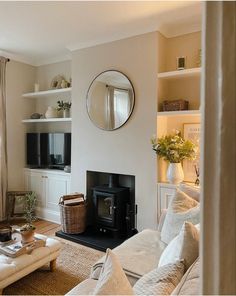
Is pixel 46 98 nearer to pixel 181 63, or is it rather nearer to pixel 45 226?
pixel 45 226

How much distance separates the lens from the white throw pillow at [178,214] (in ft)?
6.46

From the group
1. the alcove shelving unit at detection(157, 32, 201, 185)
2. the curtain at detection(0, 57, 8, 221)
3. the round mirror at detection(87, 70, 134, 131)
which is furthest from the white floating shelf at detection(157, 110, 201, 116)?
the curtain at detection(0, 57, 8, 221)

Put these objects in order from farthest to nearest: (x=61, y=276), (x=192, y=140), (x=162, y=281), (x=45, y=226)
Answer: (x=45, y=226) → (x=192, y=140) → (x=61, y=276) → (x=162, y=281)

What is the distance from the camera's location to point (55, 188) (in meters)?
4.01

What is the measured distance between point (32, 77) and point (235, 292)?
488cm

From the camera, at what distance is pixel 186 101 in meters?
3.02

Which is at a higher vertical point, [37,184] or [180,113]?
[180,113]

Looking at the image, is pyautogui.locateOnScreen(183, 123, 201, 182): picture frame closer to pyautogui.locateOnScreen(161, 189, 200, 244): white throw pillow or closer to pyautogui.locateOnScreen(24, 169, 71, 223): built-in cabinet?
pyautogui.locateOnScreen(161, 189, 200, 244): white throw pillow

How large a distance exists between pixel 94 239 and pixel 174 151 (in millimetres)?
1588

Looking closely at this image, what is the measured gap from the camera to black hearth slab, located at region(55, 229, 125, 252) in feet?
9.98

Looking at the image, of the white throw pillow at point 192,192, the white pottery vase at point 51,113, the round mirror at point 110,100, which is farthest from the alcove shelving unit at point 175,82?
the white pottery vase at point 51,113

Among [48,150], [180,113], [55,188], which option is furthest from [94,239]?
[180,113]

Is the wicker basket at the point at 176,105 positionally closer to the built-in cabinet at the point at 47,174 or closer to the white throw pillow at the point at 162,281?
the built-in cabinet at the point at 47,174

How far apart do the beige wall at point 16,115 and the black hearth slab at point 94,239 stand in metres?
1.53
